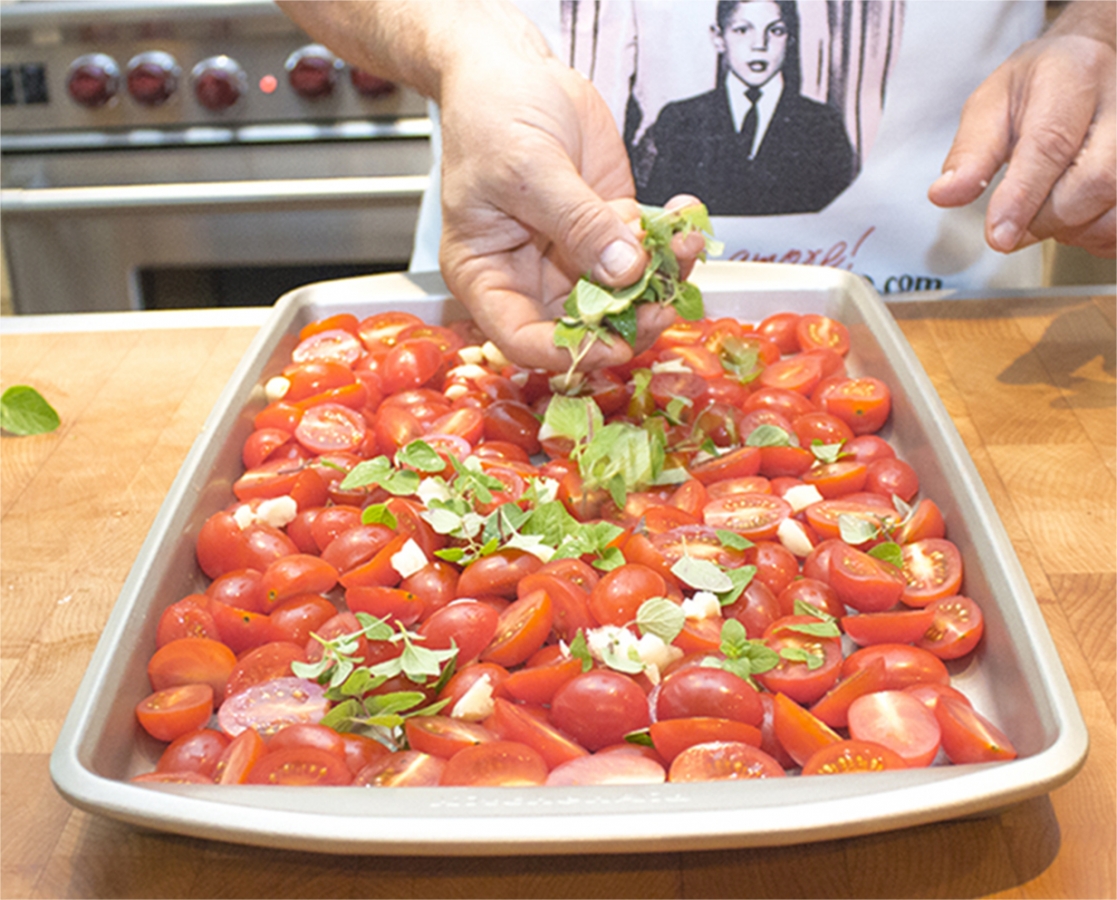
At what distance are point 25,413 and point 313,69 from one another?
1186mm

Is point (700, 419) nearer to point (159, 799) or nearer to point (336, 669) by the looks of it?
point (336, 669)

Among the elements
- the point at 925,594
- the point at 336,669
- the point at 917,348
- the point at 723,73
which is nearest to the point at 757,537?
the point at 925,594

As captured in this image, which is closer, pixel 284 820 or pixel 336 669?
pixel 284 820

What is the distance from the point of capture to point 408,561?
0.98m

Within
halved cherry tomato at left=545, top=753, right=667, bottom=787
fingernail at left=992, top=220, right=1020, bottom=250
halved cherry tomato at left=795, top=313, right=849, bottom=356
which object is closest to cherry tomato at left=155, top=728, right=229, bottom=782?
halved cherry tomato at left=545, top=753, right=667, bottom=787

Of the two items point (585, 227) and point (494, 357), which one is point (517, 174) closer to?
point (585, 227)

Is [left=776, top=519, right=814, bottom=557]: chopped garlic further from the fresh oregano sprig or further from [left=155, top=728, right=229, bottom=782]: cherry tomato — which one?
[left=155, top=728, right=229, bottom=782]: cherry tomato

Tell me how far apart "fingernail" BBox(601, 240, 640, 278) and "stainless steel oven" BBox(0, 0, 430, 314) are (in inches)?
48.9

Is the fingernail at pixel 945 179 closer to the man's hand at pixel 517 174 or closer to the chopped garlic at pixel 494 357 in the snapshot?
the man's hand at pixel 517 174

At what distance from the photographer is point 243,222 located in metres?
2.38

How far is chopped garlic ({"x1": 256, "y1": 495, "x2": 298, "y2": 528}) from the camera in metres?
1.06

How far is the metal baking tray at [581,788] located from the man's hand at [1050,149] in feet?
1.14

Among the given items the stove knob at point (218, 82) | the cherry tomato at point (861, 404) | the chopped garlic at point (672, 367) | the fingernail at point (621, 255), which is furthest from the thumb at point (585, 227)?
the stove knob at point (218, 82)

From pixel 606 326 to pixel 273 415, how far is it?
1.17 ft
